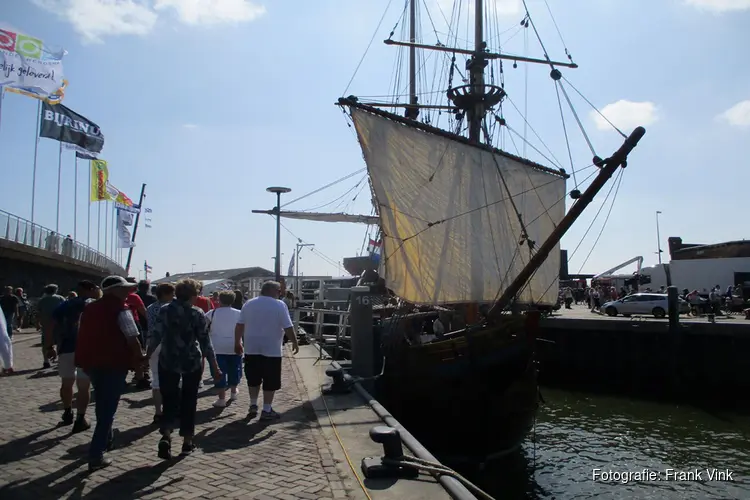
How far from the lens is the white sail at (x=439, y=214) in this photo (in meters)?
19.9

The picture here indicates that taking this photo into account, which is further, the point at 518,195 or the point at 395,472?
the point at 518,195

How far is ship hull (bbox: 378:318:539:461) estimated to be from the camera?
1255 cm

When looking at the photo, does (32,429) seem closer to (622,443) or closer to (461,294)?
(622,443)

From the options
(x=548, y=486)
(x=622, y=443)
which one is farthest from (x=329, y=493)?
(x=622, y=443)

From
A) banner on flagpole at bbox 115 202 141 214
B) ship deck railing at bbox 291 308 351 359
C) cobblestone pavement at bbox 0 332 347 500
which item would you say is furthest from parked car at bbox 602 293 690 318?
banner on flagpole at bbox 115 202 141 214

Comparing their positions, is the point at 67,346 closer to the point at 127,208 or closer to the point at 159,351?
the point at 159,351

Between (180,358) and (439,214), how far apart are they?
52.9ft

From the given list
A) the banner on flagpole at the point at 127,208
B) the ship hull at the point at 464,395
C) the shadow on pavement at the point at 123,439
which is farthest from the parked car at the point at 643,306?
the banner on flagpole at the point at 127,208

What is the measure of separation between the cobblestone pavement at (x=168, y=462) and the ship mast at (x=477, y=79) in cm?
1961

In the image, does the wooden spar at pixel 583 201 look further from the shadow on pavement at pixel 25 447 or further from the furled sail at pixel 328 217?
the furled sail at pixel 328 217

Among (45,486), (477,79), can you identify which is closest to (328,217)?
(477,79)

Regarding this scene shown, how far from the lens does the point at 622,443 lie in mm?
14070

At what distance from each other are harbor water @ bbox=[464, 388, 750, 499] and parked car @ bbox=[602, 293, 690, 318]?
1073cm

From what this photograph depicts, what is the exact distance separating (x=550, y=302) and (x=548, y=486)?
49.3 ft
